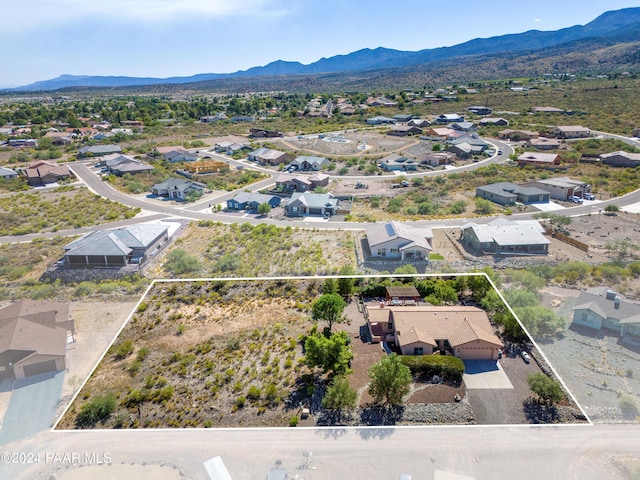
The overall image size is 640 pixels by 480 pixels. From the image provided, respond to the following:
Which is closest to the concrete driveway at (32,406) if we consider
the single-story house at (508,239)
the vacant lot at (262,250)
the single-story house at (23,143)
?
the vacant lot at (262,250)

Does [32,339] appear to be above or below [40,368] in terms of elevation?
above

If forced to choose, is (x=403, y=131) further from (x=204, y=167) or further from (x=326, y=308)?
(x=326, y=308)

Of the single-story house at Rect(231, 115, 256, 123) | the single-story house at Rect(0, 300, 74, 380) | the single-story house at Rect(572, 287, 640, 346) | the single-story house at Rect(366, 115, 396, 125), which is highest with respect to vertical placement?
the single-story house at Rect(0, 300, 74, 380)

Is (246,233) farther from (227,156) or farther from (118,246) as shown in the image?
(227,156)

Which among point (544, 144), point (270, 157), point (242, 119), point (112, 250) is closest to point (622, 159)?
point (544, 144)

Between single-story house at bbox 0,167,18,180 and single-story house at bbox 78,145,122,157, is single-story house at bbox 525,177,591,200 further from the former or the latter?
single-story house at bbox 78,145,122,157

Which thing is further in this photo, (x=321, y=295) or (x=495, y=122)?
(x=495, y=122)

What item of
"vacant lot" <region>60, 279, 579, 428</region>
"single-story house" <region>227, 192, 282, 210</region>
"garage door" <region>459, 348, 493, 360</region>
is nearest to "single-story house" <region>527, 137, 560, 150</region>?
"single-story house" <region>227, 192, 282, 210</region>

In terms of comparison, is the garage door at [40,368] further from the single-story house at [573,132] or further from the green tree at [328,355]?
the single-story house at [573,132]
